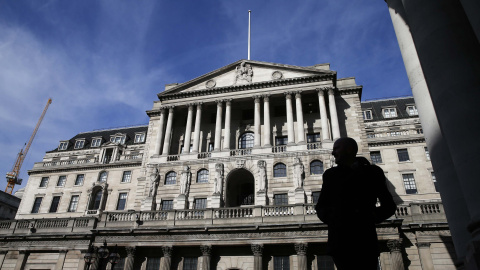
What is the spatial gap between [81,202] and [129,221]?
26000 mm

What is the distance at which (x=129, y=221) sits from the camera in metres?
30.7

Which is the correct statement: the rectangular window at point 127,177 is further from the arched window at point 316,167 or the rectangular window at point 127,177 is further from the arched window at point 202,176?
the arched window at point 316,167

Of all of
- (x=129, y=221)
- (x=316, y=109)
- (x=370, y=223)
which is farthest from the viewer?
(x=316, y=109)

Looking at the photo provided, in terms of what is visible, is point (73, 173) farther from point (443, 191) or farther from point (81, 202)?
point (443, 191)

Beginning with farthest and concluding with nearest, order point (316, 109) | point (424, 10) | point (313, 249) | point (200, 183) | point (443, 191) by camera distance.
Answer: point (316, 109) < point (200, 183) < point (313, 249) < point (443, 191) < point (424, 10)

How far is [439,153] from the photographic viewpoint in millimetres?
11102

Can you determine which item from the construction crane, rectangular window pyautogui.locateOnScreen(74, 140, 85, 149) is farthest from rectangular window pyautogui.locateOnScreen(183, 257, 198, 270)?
the construction crane

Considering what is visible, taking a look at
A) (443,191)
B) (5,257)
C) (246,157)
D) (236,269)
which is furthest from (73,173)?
(443,191)

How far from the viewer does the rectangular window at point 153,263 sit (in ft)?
95.9

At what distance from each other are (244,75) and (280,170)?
13719 mm

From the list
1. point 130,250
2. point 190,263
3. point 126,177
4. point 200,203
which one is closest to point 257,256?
point 190,263

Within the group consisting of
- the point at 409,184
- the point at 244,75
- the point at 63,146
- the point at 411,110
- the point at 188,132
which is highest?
the point at 411,110

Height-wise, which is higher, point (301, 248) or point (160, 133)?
point (160, 133)

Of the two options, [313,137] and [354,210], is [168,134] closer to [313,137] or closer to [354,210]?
[313,137]
